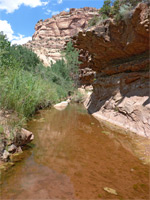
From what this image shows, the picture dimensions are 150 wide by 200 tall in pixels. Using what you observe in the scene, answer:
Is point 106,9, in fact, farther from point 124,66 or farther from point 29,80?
point 29,80

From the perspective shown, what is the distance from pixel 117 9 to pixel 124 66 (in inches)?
99.8

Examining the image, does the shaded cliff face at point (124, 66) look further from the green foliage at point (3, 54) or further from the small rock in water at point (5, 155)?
the small rock in water at point (5, 155)

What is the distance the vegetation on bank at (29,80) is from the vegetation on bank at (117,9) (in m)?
4.52

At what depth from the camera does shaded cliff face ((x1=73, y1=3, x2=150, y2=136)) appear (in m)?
5.75

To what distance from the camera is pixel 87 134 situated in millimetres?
5461

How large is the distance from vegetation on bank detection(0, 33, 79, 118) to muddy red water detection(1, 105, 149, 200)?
1.53m

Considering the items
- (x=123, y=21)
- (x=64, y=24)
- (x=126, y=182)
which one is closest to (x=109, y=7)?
(x=123, y=21)

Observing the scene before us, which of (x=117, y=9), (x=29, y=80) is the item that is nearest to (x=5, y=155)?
(x=29, y=80)

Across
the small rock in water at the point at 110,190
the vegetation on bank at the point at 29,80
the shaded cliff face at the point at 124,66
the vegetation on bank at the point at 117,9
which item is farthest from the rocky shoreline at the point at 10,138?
the vegetation on bank at the point at 117,9

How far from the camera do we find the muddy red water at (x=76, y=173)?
2.30 meters

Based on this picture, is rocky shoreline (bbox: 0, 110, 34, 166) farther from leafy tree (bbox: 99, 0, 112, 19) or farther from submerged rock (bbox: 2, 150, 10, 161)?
leafy tree (bbox: 99, 0, 112, 19)

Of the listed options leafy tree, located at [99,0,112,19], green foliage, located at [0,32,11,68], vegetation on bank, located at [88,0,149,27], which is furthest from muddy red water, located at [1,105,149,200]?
leafy tree, located at [99,0,112,19]

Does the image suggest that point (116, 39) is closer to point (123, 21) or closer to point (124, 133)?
point (123, 21)

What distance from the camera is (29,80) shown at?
23.4ft
